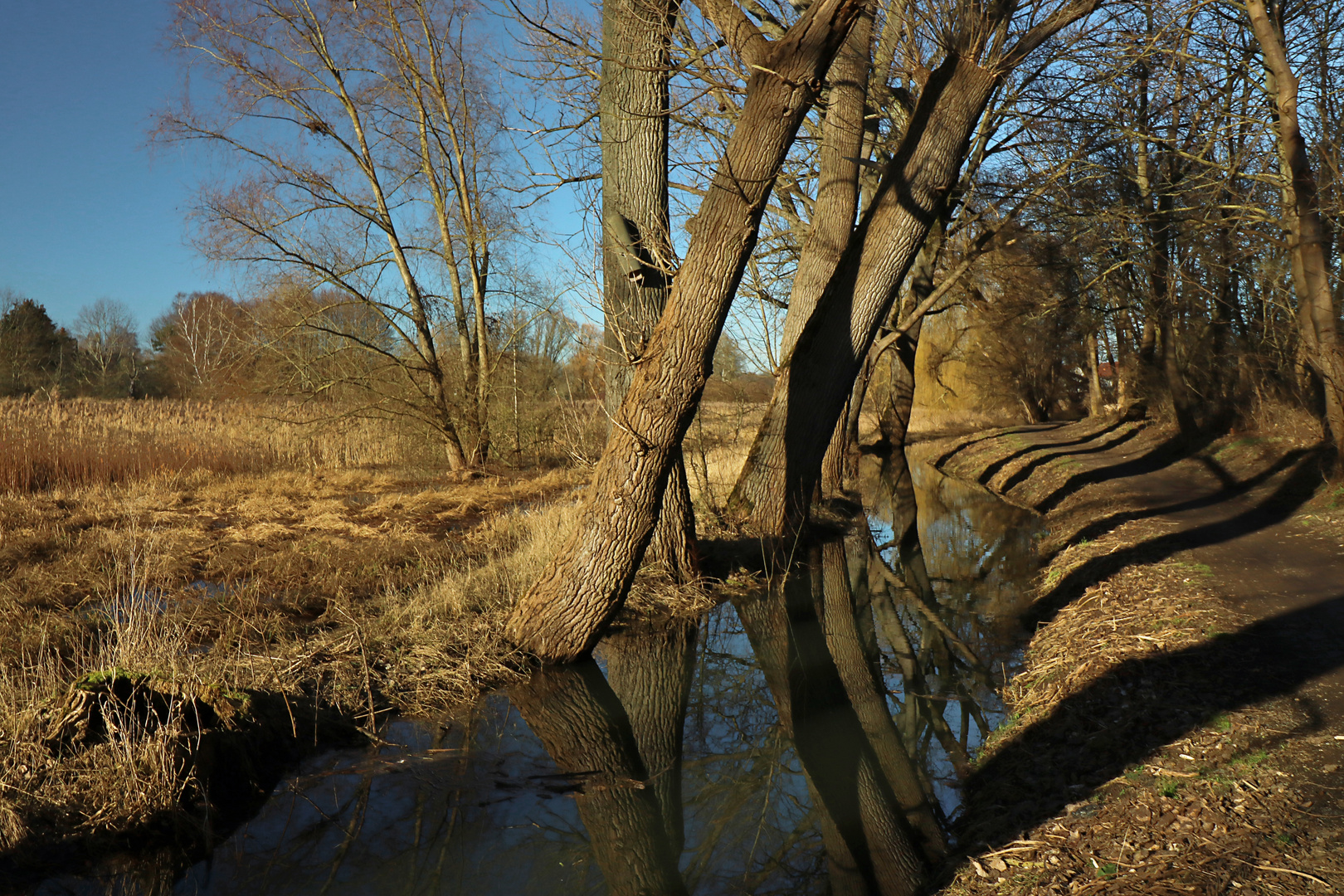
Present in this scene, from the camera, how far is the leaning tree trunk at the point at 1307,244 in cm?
925

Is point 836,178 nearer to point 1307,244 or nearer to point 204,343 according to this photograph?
point 1307,244

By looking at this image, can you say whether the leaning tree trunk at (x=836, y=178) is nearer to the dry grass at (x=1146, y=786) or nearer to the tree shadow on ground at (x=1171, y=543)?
the tree shadow on ground at (x=1171, y=543)

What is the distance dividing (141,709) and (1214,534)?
9.54 metres

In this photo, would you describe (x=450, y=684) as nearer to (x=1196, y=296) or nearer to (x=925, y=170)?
(x=925, y=170)

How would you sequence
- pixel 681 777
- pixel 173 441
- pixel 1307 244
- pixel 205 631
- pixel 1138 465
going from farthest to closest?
pixel 173 441 < pixel 1138 465 < pixel 1307 244 < pixel 205 631 < pixel 681 777

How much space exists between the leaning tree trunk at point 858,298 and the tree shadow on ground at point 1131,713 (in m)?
4.92

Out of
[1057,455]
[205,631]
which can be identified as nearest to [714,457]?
[1057,455]

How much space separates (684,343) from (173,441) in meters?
14.6

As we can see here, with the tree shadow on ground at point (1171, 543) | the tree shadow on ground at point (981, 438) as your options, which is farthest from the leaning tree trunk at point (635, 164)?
the tree shadow on ground at point (981, 438)

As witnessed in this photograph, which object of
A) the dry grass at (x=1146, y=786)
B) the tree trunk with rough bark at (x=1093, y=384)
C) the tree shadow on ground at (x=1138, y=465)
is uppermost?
the tree trunk with rough bark at (x=1093, y=384)

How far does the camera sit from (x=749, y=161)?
595 cm

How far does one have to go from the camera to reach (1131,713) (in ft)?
15.0

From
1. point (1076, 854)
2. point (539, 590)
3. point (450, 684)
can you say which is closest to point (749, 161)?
point (539, 590)

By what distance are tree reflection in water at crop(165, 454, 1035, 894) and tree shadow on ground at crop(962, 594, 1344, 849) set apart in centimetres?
31
